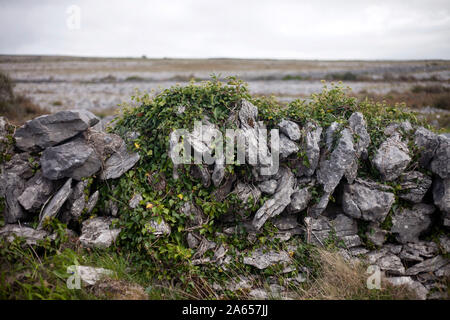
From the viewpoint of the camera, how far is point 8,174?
4922 millimetres

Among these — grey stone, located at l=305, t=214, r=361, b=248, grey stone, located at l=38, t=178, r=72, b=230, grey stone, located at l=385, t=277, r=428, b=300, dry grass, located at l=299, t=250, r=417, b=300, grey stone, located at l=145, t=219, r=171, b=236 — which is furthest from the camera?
grey stone, located at l=305, t=214, r=361, b=248

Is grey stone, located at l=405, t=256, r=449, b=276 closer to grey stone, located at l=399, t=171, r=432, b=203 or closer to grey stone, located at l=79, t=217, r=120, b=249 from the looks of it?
grey stone, located at l=399, t=171, r=432, b=203

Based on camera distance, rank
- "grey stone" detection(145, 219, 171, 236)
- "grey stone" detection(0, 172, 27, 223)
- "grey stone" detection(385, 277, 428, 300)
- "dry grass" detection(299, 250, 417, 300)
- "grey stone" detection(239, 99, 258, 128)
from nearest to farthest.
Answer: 1. "dry grass" detection(299, 250, 417, 300)
2. "grey stone" detection(385, 277, 428, 300)
3. "grey stone" detection(145, 219, 171, 236)
4. "grey stone" detection(0, 172, 27, 223)
5. "grey stone" detection(239, 99, 258, 128)

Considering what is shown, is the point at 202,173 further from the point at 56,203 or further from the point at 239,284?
the point at 56,203

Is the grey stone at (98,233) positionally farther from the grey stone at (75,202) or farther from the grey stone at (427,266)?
the grey stone at (427,266)

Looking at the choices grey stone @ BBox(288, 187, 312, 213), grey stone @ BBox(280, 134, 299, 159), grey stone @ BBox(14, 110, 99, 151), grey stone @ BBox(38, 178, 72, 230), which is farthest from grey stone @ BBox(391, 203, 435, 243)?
grey stone @ BBox(14, 110, 99, 151)

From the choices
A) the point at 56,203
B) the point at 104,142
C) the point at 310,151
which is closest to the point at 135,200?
the point at 56,203

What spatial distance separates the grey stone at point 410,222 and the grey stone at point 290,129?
2.54 metres

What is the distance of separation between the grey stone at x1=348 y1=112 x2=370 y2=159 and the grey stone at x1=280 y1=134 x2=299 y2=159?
1.30 metres

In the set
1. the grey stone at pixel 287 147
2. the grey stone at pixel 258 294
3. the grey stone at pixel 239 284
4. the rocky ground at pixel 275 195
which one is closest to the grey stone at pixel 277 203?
the rocky ground at pixel 275 195

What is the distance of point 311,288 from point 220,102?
12.8ft

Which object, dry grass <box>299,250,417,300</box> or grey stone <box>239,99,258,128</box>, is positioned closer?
dry grass <box>299,250,417,300</box>

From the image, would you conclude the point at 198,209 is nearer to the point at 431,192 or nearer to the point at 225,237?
the point at 225,237

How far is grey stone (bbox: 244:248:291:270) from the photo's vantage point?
4.65 metres
